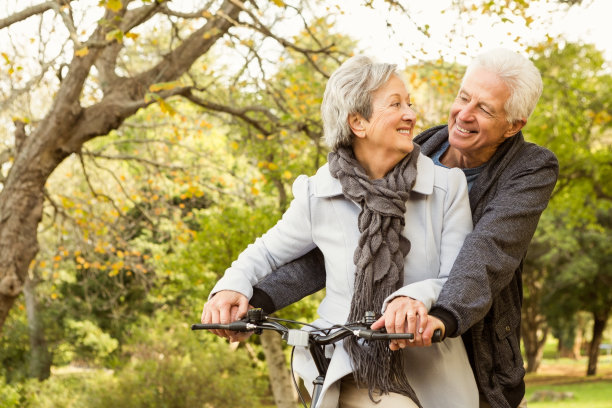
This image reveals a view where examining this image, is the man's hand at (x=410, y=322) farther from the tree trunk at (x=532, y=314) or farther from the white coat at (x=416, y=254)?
the tree trunk at (x=532, y=314)

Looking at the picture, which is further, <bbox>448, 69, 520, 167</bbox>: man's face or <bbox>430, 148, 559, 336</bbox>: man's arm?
<bbox>448, 69, 520, 167</bbox>: man's face

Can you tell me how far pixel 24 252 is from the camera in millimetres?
7520

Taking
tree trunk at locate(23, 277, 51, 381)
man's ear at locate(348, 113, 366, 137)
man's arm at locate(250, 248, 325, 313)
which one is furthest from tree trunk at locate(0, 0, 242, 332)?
tree trunk at locate(23, 277, 51, 381)

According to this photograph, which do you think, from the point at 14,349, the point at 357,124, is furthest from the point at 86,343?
the point at 357,124

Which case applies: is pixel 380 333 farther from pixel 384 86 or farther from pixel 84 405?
pixel 84 405

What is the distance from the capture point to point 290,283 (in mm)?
2682

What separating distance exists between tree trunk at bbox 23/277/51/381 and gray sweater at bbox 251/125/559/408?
19143 mm

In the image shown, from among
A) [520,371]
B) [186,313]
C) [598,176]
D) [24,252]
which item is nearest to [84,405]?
[186,313]

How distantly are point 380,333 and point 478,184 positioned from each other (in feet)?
2.77

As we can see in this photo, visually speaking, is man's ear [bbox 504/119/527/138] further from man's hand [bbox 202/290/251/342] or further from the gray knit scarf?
man's hand [bbox 202/290/251/342]

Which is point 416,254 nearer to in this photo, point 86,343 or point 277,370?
point 277,370

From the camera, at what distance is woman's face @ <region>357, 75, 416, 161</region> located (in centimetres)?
Result: 241

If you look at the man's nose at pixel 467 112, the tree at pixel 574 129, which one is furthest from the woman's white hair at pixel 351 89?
the tree at pixel 574 129

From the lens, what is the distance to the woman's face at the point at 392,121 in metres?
2.41
